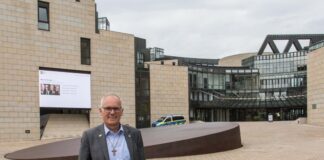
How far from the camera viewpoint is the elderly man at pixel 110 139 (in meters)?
3.42

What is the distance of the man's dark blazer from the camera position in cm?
344

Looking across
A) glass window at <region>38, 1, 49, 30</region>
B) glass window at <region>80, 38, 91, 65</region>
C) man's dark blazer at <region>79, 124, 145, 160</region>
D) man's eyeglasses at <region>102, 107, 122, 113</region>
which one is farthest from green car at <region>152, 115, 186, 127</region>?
man's eyeglasses at <region>102, 107, 122, 113</region>

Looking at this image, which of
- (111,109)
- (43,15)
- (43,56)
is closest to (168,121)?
(43,56)

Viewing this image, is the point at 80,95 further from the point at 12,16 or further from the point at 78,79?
the point at 12,16

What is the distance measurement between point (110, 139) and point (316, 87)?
40.8 meters

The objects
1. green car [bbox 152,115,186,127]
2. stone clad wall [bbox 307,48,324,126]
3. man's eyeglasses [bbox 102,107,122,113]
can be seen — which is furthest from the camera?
green car [bbox 152,115,186,127]

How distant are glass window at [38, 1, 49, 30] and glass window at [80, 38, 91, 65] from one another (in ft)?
12.5

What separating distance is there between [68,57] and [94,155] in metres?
33.5

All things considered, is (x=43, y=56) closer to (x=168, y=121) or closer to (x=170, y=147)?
(x=168, y=121)

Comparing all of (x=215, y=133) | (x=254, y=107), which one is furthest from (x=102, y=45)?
(x=254, y=107)

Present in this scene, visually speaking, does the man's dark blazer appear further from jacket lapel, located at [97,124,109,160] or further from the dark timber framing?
the dark timber framing

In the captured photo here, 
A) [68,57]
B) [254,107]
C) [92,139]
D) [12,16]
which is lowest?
[254,107]

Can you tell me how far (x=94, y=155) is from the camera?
11.4 ft

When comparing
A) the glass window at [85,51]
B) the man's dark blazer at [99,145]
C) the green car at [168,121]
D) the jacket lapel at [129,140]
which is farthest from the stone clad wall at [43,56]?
the jacket lapel at [129,140]
